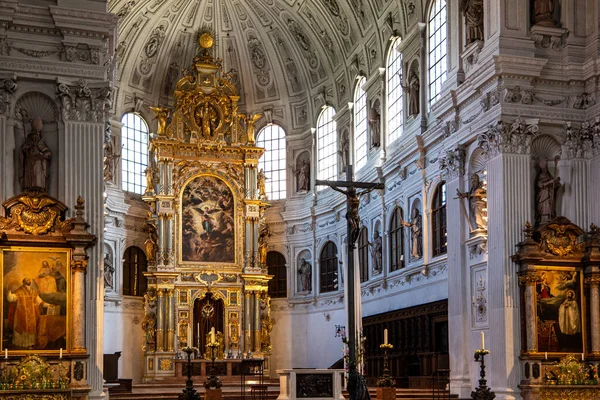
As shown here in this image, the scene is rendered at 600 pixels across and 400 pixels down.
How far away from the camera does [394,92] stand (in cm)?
3534

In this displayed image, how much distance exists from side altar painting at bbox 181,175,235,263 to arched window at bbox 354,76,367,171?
653 centimetres

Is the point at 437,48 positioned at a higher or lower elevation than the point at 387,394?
higher

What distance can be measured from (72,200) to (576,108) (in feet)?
44.3

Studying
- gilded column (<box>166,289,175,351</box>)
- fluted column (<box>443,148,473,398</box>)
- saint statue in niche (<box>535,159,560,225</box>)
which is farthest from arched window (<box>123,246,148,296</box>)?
saint statue in niche (<box>535,159,560,225</box>)

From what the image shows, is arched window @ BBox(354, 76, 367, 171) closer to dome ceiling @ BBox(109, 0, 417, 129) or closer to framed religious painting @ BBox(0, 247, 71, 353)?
dome ceiling @ BBox(109, 0, 417, 129)

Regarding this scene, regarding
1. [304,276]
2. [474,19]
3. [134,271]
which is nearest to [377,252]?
[304,276]

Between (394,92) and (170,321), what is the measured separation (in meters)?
13.5

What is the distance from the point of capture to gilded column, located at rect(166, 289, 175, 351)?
3919cm

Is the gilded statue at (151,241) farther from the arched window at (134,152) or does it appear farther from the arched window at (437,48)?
the arched window at (437,48)

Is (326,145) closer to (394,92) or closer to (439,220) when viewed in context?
(394,92)

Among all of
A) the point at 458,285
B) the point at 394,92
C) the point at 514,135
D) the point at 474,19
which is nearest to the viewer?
the point at 514,135

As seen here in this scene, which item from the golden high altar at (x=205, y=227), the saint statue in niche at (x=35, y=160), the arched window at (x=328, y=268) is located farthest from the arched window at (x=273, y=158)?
the saint statue in niche at (x=35, y=160)

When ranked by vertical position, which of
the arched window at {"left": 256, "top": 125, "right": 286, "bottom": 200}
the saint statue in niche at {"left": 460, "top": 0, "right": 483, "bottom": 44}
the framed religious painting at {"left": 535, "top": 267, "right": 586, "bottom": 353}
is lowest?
the framed religious painting at {"left": 535, "top": 267, "right": 586, "bottom": 353}

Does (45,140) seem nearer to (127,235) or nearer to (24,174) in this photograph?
(24,174)
